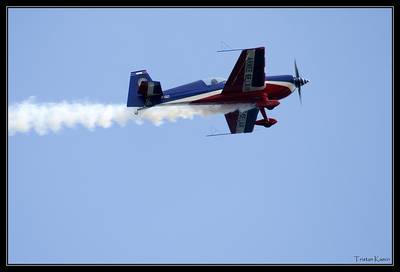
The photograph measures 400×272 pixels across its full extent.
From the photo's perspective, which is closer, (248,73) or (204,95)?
(248,73)

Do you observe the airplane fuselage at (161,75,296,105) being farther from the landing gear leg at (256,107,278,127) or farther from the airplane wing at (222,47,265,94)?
the landing gear leg at (256,107,278,127)

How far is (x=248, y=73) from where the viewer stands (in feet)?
101

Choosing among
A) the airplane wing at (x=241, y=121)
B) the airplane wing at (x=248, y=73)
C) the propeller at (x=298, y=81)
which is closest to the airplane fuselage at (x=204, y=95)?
the airplane wing at (x=248, y=73)

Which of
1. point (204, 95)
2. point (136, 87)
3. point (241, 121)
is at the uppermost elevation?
point (136, 87)

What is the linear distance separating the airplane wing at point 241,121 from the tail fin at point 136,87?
3.75 m

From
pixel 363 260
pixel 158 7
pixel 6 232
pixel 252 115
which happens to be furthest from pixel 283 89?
pixel 6 232

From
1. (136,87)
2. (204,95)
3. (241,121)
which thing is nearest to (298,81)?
(241,121)

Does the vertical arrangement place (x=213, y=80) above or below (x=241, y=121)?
above

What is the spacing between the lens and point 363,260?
27172 millimetres

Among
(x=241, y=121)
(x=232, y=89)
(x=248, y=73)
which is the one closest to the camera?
(x=248, y=73)

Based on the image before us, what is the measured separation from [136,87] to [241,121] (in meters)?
4.57

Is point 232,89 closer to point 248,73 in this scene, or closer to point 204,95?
point 248,73

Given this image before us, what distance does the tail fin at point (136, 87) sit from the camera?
101ft

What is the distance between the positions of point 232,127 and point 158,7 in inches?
222
